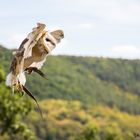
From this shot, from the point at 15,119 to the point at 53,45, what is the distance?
41.9 meters

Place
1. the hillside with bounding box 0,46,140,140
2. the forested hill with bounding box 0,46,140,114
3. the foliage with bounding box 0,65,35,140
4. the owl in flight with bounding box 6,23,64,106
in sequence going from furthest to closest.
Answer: the forested hill with bounding box 0,46,140,114 → the hillside with bounding box 0,46,140,140 → the foliage with bounding box 0,65,35,140 → the owl in flight with bounding box 6,23,64,106

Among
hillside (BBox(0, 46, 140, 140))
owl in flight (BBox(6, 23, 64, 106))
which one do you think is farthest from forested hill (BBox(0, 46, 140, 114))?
owl in flight (BBox(6, 23, 64, 106))

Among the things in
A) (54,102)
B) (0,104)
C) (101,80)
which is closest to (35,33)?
(0,104)

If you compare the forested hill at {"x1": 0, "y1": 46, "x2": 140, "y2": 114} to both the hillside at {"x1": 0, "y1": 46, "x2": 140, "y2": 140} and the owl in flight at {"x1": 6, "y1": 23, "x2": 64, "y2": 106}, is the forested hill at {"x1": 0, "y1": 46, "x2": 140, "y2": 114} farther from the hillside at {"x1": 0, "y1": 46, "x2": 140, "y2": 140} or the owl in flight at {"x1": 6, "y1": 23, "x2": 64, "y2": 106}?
the owl in flight at {"x1": 6, "y1": 23, "x2": 64, "y2": 106}

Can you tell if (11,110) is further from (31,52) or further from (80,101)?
(80,101)

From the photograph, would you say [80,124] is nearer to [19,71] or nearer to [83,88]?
[83,88]

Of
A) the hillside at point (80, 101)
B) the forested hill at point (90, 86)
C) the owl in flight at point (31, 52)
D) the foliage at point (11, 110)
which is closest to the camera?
→ the owl in flight at point (31, 52)

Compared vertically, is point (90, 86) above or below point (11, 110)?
below

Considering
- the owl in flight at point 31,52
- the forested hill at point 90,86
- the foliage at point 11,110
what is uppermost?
the owl in flight at point 31,52

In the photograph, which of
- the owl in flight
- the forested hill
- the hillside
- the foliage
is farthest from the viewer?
the forested hill

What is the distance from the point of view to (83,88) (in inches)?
7249

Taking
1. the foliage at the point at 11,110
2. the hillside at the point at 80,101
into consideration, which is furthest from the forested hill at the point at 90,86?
the foliage at the point at 11,110

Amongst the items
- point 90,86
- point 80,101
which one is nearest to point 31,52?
point 80,101

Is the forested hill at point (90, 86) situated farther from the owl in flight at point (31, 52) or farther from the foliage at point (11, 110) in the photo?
the owl in flight at point (31, 52)
